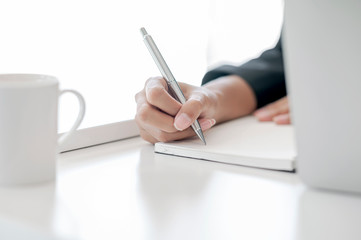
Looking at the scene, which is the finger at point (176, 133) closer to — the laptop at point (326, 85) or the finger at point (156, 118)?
the finger at point (156, 118)

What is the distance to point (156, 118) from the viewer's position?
77 cm

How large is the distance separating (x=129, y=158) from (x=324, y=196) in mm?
310

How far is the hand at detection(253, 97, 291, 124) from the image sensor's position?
948 mm

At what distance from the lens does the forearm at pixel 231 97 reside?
97 centimetres

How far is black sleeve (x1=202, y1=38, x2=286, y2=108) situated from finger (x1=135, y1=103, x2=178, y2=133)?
1.14ft

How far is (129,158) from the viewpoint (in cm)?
78

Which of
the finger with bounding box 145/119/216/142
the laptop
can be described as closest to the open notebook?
the finger with bounding box 145/119/216/142

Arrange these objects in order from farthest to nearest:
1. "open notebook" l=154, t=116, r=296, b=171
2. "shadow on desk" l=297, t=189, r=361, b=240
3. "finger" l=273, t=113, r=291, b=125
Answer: "finger" l=273, t=113, r=291, b=125 → "open notebook" l=154, t=116, r=296, b=171 → "shadow on desk" l=297, t=189, r=361, b=240

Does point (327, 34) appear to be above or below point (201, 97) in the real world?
above

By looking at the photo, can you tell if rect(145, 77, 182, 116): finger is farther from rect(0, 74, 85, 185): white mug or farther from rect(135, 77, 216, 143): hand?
rect(0, 74, 85, 185): white mug

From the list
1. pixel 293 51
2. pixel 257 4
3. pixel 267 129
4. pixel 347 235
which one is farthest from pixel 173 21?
pixel 347 235

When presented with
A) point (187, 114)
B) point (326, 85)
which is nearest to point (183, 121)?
point (187, 114)

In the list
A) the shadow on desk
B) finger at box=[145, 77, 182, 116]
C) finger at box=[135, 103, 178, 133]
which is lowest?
the shadow on desk

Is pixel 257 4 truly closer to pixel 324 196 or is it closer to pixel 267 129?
pixel 267 129
